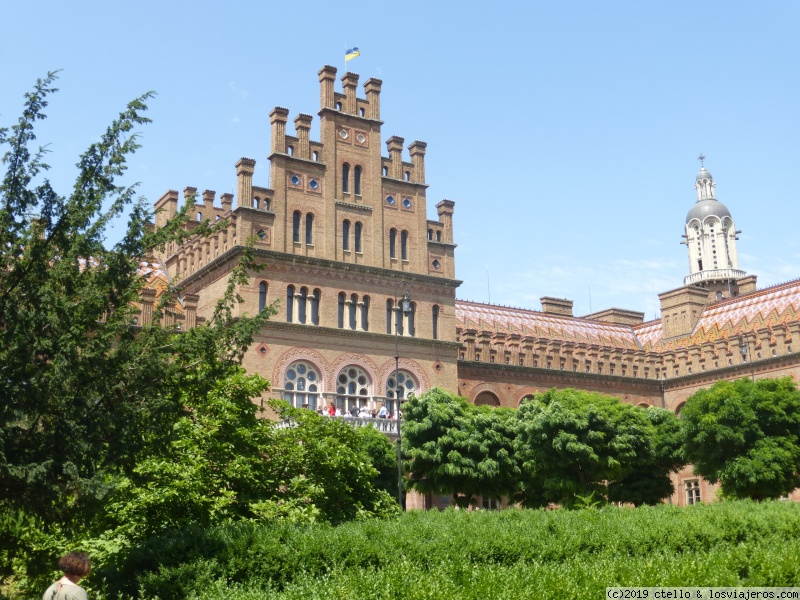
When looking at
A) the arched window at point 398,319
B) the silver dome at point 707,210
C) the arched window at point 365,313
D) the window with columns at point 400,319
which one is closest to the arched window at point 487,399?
the window with columns at point 400,319

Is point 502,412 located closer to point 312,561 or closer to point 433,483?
point 433,483

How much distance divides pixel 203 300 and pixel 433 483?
46.9 feet

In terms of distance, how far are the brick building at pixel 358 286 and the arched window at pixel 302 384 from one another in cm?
7

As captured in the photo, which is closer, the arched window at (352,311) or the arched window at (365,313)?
the arched window at (352,311)

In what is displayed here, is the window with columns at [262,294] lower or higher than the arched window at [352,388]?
higher

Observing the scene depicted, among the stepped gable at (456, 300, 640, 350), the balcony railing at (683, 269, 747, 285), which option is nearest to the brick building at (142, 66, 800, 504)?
the stepped gable at (456, 300, 640, 350)

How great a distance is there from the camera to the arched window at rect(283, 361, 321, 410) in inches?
1661

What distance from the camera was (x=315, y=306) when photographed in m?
44.1

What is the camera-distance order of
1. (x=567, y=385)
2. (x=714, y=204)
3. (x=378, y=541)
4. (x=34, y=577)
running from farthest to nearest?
(x=714, y=204)
(x=567, y=385)
(x=34, y=577)
(x=378, y=541)

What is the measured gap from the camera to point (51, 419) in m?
16.0

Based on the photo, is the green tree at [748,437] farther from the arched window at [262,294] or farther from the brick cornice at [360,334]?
the arched window at [262,294]

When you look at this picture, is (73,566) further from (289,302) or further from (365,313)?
(365,313)

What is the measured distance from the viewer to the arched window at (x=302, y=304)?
142 feet

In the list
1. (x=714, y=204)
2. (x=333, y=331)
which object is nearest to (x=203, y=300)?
(x=333, y=331)
